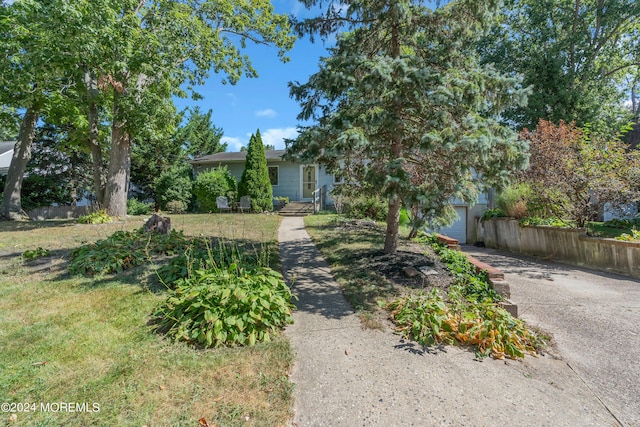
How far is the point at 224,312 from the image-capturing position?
316cm

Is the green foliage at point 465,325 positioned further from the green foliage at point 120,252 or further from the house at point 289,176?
the house at point 289,176

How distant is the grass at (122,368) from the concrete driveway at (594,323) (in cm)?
273

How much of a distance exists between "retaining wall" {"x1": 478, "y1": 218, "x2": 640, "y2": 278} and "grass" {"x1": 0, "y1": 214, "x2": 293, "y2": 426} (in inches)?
297

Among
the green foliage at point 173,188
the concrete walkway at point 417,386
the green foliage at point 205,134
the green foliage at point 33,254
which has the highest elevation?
the green foliage at point 205,134

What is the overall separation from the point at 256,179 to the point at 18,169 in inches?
384

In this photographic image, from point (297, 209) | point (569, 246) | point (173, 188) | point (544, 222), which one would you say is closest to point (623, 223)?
point (544, 222)

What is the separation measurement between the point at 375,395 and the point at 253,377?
1.00 meters

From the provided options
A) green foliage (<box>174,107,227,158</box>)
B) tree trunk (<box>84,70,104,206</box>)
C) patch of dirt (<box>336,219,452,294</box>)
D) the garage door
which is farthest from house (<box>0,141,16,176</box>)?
the garage door

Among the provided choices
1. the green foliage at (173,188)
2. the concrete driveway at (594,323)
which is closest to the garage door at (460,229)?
the concrete driveway at (594,323)

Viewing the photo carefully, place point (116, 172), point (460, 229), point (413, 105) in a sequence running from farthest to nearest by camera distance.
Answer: point (460, 229) → point (116, 172) → point (413, 105)

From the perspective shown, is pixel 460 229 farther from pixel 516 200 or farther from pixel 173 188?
pixel 173 188

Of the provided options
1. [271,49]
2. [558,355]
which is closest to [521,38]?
[271,49]

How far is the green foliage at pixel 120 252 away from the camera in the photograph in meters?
5.02

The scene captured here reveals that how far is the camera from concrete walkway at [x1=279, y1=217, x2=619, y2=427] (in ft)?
7.17
